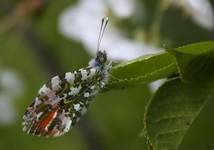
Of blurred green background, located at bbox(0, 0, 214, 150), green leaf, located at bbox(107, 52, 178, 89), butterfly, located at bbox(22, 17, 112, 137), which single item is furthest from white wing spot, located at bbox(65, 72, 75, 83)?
blurred green background, located at bbox(0, 0, 214, 150)

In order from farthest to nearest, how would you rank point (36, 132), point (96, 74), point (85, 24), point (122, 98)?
point (122, 98)
point (85, 24)
point (96, 74)
point (36, 132)

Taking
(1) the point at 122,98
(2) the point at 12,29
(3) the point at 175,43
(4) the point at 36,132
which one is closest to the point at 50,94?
(4) the point at 36,132

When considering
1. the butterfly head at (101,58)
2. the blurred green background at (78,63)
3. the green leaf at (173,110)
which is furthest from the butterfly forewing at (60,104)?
the blurred green background at (78,63)

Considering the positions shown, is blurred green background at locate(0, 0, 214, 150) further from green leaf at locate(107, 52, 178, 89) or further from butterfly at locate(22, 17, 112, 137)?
green leaf at locate(107, 52, 178, 89)

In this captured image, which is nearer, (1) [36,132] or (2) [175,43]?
(1) [36,132]

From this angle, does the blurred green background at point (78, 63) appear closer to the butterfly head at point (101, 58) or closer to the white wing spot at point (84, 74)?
the butterfly head at point (101, 58)

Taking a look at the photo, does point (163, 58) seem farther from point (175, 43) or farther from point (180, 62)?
point (175, 43)
